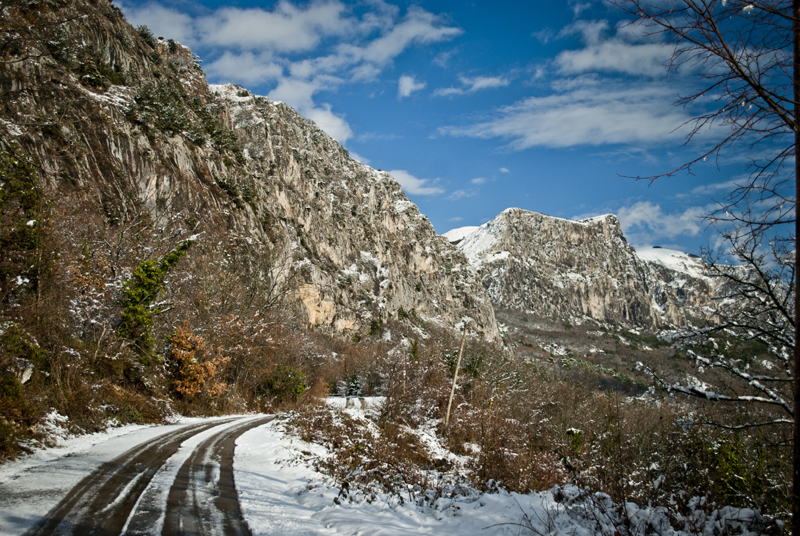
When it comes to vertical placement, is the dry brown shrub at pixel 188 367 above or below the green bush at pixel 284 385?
above

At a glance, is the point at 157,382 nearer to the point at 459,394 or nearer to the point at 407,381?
the point at 407,381

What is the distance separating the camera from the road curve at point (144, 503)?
15.3 ft

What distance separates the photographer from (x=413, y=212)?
15788 centimetres

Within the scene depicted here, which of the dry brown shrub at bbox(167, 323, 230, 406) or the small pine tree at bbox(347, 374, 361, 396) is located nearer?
the dry brown shrub at bbox(167, 323, 230, 406)

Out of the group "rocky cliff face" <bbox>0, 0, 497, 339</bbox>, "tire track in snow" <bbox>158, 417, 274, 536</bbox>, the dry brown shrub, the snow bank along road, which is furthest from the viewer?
"rocky cliff face" <bbox>0, 0, 497, 339</bbox>

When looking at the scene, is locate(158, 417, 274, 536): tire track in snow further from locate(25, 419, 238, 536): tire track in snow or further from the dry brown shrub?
the dry brown shrub

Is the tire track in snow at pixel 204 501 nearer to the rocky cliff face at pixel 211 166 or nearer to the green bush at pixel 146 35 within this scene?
the rocky cliff face at pixel 211 166

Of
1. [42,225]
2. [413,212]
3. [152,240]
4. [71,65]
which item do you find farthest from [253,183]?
[413,212]

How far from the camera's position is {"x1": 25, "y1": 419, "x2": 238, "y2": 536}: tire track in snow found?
178 inches

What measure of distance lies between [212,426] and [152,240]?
12.4 m

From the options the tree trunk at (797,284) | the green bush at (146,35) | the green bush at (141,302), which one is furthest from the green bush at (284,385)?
the green bush at (146,35)

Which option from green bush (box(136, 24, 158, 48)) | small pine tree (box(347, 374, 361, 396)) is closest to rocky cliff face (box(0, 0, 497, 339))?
green bush (box(136, 24, 158, 48))

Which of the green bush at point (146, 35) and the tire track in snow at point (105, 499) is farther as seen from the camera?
the green bush at point (146, 35)

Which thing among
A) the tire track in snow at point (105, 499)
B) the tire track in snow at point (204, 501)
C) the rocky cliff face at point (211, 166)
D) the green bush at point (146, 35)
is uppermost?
the green bush at point (146, 35)
